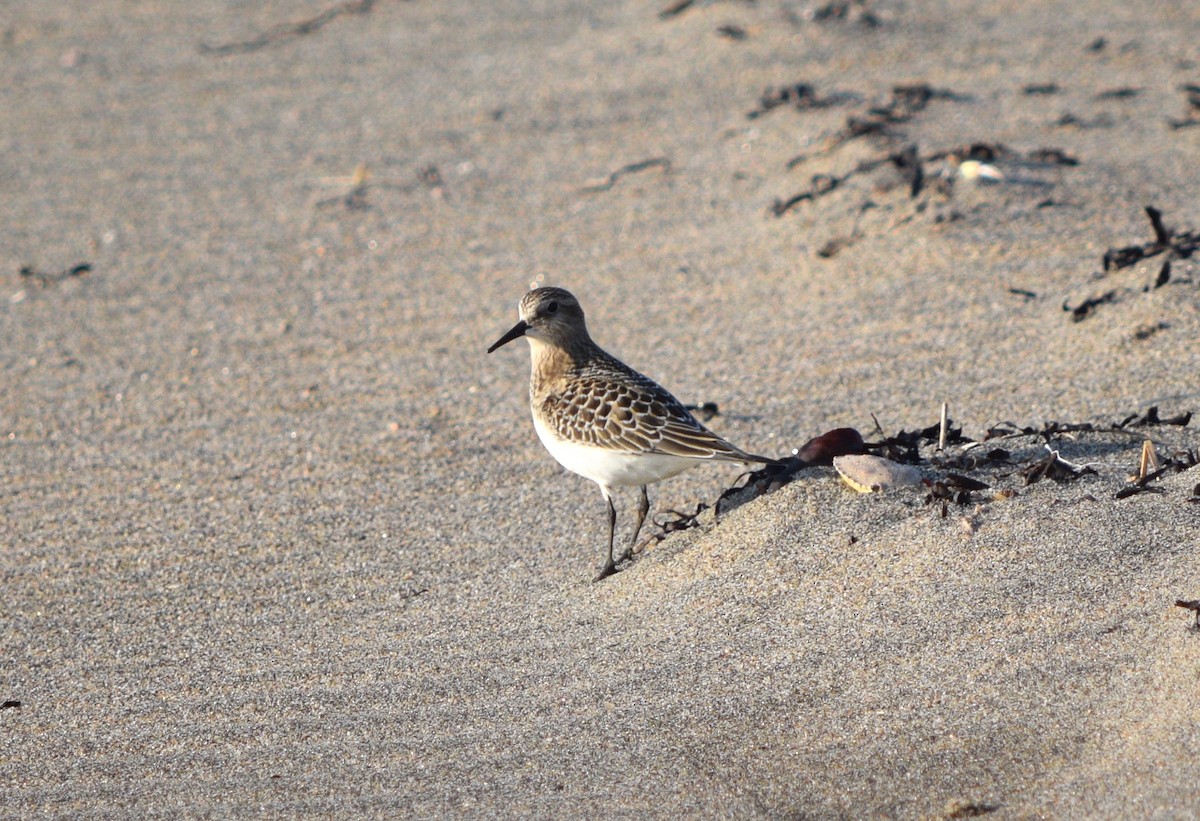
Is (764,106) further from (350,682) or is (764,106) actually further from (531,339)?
(350,682)

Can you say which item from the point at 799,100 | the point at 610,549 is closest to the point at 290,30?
the point at 799,100

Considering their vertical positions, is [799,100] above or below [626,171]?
above

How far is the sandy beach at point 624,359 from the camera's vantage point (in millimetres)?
3621

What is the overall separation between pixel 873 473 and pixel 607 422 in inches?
35.2

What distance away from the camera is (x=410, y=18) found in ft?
35.7

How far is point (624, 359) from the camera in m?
6.46

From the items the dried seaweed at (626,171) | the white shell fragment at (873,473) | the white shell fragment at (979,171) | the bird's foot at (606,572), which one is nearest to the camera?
the white shell fragment at (873,473)

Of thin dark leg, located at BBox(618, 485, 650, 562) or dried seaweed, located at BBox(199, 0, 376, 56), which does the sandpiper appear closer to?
thin dark leg, located at BBox(618, 485, 650, 562)

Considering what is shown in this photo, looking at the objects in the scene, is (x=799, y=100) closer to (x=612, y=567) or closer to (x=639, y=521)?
(x=639, y=521)

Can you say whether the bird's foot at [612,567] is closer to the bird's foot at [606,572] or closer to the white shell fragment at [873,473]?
the bird's foot at [606,572]

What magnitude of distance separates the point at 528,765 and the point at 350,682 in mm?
761

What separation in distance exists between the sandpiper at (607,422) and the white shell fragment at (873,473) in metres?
0.28

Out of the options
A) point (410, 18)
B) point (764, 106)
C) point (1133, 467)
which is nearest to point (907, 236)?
point (764, 106)

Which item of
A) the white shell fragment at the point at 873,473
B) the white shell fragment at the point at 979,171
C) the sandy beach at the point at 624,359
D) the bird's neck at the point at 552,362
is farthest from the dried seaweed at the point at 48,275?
the white shell fragment at the point at 873,473
